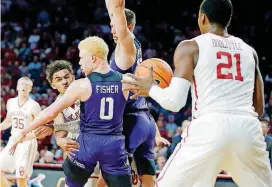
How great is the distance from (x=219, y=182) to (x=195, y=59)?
3748mm

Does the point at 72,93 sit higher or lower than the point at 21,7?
lower

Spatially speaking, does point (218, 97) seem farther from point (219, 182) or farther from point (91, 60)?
point (219, 182)

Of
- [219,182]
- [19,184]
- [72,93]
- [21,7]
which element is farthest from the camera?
[21,7]

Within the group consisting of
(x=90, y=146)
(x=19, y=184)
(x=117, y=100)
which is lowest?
(x=19, y=184)

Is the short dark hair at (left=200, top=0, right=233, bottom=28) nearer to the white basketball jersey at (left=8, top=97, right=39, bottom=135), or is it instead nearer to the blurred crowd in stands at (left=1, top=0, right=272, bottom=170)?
the white basketball jersey at (left=8, top=97, right=39, bottom=135)

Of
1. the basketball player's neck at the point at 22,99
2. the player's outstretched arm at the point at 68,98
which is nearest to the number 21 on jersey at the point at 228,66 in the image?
the player's outstretched arm at the point at 68,98

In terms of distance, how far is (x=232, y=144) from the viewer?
151 inches

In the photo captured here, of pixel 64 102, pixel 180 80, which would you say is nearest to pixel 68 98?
pixel 64 102

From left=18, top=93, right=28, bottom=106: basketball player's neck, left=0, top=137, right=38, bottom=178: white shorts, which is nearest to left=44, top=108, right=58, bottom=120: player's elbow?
left=0, top=137, right=38, bottom=178: white shorts

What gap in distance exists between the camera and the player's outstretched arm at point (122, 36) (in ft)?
16.6

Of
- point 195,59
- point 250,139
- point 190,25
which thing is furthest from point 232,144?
point 190,25

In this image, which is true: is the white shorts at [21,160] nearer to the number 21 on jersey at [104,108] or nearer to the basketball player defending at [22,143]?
the basketball player defending at [22,143]

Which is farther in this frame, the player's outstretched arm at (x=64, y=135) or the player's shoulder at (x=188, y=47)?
the player's outstretched arm at (x=64, y=135)

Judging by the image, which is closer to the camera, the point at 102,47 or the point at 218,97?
the point at 218,97
